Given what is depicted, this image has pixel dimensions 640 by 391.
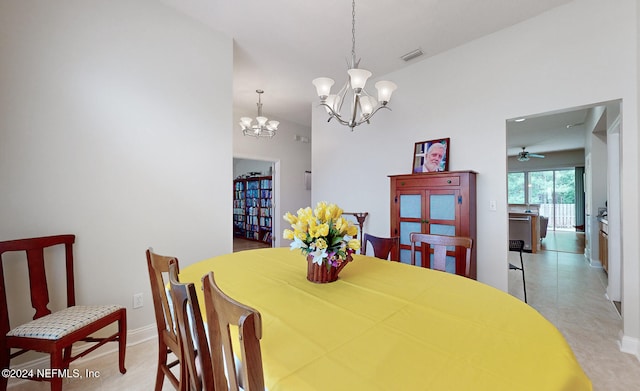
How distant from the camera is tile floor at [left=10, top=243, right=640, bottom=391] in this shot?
1655mm

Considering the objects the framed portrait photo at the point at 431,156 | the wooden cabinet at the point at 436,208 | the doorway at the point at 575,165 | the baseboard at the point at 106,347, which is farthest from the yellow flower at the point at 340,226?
the doorway at the point at 575,165

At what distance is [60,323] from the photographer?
1465mm

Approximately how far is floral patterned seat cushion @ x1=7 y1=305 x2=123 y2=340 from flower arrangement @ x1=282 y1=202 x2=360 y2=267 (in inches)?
53.4

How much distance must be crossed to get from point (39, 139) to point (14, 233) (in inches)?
25.0

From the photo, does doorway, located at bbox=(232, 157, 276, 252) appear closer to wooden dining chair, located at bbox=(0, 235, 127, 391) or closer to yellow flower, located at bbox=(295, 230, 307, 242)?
wooden dining chair, located at bbox=(0, 235, 127, 391)

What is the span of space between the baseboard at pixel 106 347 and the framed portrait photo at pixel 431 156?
3.17m

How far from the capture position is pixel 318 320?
91cm

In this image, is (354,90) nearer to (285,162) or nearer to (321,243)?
(321,243)

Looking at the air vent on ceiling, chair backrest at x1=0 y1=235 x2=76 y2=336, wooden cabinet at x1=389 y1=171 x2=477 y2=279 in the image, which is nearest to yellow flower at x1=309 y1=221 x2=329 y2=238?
wooden cabinet at x1=389 y1=171 x2=477 y2=279

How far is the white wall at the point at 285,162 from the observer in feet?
16.5

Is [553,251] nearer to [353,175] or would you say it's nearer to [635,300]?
[635,300]

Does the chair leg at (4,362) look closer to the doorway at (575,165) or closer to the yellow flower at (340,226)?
the yellow flower at (340,226)

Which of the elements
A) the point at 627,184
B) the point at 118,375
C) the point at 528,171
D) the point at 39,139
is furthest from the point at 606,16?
the point at 528,171

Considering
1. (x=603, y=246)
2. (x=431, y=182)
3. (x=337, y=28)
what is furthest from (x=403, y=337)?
(x=603, y=246)
